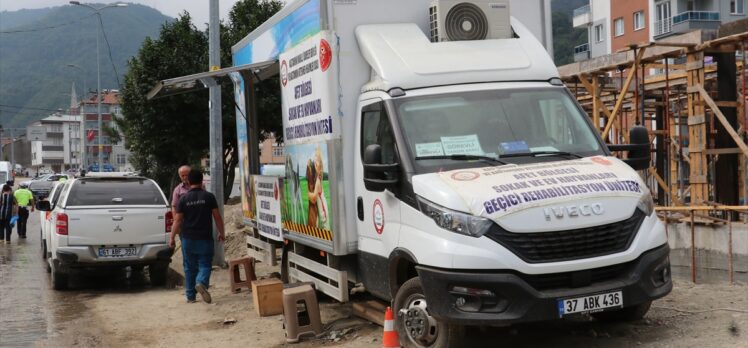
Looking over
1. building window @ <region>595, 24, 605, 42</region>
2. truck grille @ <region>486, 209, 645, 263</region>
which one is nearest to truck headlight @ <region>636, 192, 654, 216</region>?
truck grille @ <region>486, 209, 645, 263</region>

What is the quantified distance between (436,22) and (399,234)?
209cm

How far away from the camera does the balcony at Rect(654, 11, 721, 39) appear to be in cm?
4372

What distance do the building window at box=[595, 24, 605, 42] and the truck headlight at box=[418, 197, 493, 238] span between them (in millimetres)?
48775

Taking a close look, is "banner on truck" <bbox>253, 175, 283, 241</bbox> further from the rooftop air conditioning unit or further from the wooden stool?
the rooftop air conditioning unit

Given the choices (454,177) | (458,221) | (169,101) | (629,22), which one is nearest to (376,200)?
(454,177)

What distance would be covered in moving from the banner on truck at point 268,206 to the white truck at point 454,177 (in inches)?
29.2

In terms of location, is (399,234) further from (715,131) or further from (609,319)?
(715,131)

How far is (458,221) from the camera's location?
18.1 ft

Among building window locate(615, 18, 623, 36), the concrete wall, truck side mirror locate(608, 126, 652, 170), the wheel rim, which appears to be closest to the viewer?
the wheel rim

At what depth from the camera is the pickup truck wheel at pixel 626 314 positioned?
21.2 feet

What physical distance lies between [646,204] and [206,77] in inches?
245

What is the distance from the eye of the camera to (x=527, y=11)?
7594 mm

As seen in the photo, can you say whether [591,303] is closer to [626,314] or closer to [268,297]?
[626,314]

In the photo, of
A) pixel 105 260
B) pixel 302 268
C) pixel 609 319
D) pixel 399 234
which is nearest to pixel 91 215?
pixel 105 260
